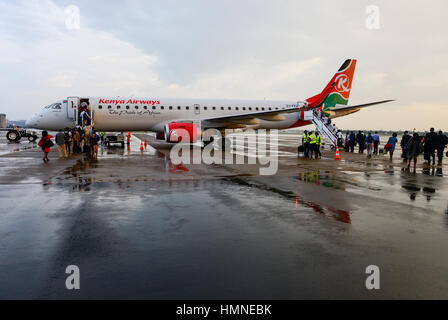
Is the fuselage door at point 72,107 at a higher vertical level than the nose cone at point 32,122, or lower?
higher

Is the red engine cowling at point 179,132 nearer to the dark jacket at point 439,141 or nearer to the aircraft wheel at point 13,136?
the dark jacket at point 439,141

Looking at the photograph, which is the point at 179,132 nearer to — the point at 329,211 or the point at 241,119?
the point at 241,119

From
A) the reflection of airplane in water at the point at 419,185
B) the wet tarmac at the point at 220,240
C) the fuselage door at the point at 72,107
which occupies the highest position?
the fuselage door at the point at 72,107

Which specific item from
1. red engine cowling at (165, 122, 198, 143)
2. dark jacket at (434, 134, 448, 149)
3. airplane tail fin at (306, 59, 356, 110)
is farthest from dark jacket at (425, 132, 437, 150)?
red engine cowling at (165, 122, 198, 143)

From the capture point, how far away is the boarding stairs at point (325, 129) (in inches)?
1062

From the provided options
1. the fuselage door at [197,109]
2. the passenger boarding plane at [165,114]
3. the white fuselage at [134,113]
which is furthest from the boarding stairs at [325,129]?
the fuselage door at [197,109]

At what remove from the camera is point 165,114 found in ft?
84.5

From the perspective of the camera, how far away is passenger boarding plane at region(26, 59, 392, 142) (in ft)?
79.6

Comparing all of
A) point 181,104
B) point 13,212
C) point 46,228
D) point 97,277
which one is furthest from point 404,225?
point 181,104

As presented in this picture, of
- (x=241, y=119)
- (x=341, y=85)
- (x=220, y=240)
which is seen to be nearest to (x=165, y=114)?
(x=241, y=119)

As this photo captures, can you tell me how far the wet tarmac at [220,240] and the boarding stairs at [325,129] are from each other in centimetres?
1696

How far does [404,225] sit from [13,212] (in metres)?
7.74

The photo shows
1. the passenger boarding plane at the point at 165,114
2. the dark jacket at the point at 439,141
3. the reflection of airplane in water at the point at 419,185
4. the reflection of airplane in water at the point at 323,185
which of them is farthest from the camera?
the passenger boarding plane at the point at 165,114

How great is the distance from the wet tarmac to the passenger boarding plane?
14906 mm
